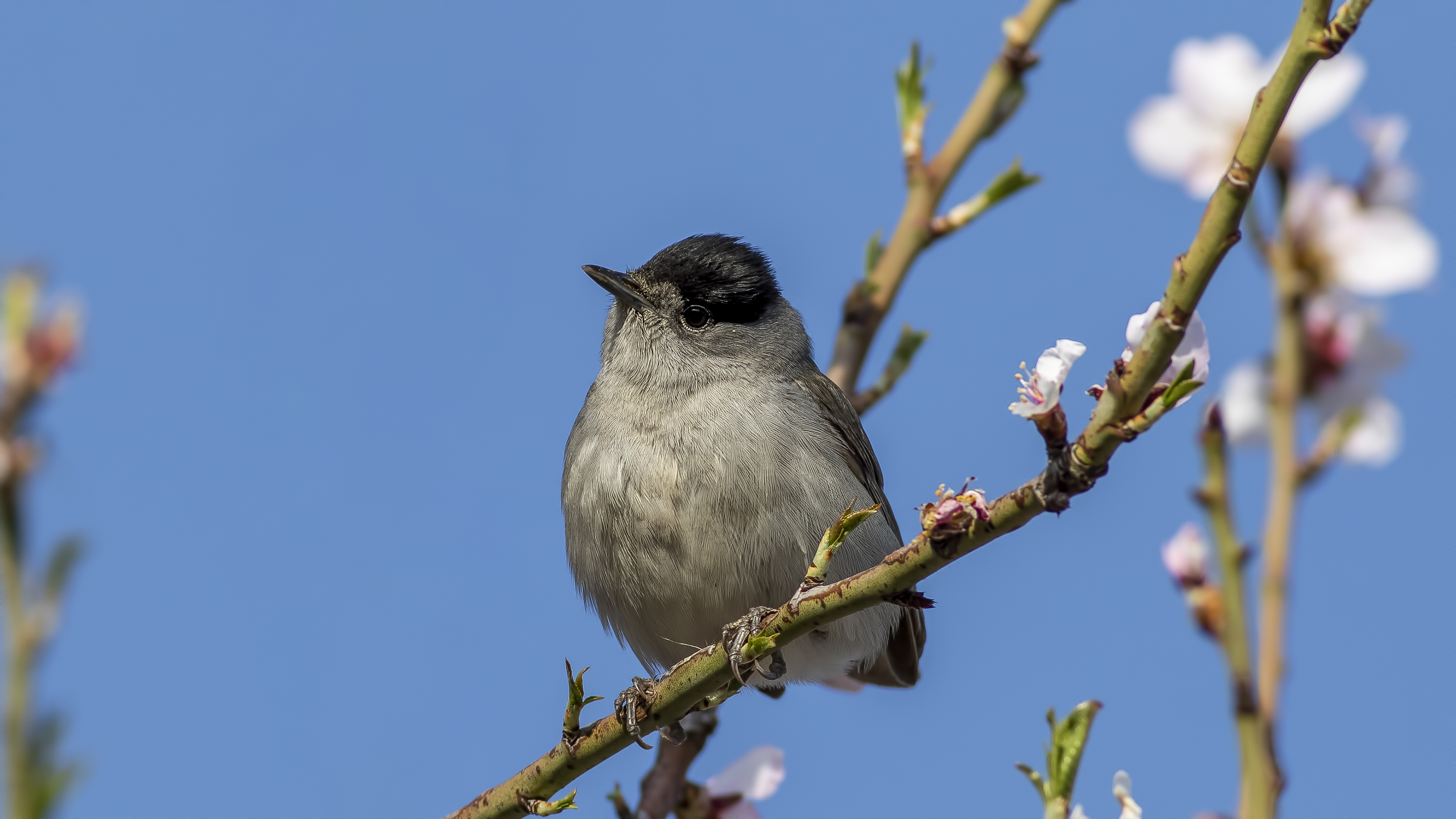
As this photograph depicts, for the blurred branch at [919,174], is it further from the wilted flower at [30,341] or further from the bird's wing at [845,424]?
the wilted flower at [30,341]

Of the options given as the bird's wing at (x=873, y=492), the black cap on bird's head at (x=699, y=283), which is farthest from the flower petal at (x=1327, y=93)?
the black cap on bird's head at (x=699, y=283)

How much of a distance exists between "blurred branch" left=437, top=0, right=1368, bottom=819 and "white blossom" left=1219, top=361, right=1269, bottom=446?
456 mm

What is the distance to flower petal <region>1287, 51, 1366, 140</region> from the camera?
2721 mm

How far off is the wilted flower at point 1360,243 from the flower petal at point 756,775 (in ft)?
8.04

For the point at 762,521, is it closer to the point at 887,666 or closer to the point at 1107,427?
the point at 887,666

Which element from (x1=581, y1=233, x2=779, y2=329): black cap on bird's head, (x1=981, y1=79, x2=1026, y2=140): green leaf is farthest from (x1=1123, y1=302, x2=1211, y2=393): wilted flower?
(x1=581, y1=233, x2=779, y2=329): black cap on bird's head

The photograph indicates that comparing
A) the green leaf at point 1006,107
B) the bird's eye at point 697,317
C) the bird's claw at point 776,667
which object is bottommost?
the bird's claw at point 776,667

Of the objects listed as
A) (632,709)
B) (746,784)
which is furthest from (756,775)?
(632,709)

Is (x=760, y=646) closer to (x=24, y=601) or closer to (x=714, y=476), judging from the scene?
(x=24, y=601)

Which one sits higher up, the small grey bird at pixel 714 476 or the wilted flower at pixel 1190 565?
the small grey bird at pixel 714 476

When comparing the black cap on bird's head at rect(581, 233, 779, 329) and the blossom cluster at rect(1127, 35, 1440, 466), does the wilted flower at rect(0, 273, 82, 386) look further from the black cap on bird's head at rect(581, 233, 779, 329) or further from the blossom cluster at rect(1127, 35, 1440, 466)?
the black cap on bird's head at rect(581, 233, 779, 329)

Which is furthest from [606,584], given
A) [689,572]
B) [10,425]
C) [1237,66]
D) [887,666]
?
[10,425]

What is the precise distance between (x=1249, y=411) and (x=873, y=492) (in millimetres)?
3851

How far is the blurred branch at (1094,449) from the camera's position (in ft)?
6.63
